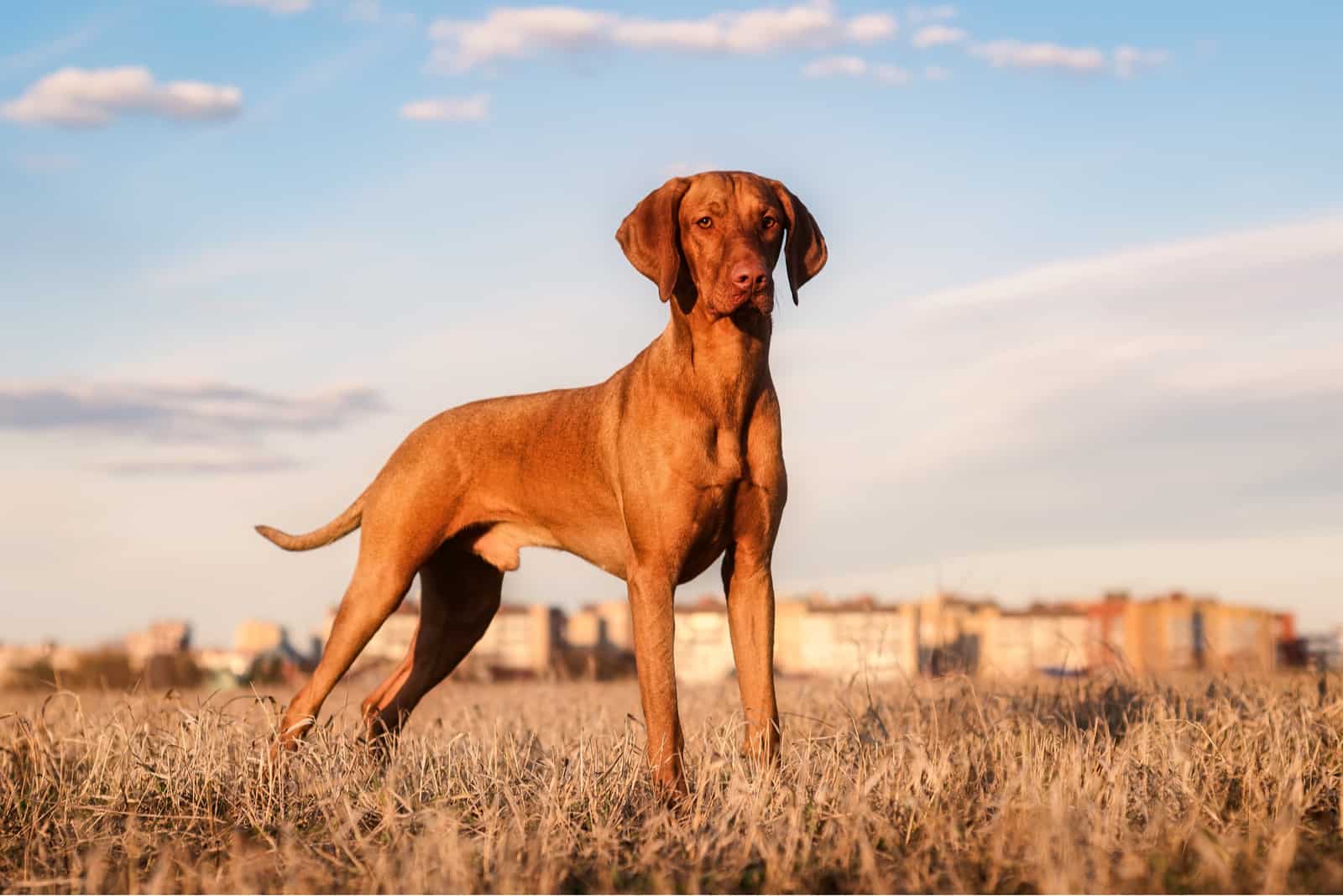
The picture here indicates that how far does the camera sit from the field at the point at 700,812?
14.8 ft

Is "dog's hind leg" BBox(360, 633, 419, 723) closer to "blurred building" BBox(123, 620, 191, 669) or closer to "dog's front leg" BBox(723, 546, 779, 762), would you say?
"dog's front leg" BBox(723, 546, 779, 762)

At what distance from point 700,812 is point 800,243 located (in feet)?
8.58

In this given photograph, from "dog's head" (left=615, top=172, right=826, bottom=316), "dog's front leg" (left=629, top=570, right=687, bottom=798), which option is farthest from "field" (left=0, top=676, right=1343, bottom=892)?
"dog's head" (left=615, top=172, right=826, bottom=316)

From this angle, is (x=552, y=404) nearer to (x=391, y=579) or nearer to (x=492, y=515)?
(x=492, y=515)

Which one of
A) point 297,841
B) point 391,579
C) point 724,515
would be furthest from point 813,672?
point 297,841

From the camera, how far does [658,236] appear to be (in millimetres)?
6230

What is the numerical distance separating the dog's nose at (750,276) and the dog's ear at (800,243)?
61 cm

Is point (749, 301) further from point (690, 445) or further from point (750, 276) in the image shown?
point (690, 445)

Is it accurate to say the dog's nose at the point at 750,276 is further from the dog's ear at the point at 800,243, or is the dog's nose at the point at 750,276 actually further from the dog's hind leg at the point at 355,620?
the dog's hind leg at the point at 355,620

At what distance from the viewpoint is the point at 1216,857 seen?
13.6ft

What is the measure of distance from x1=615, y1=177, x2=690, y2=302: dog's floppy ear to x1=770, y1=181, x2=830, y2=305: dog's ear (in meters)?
0.46

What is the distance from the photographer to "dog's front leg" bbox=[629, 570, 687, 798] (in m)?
6.07

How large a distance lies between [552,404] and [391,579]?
131 centimetres

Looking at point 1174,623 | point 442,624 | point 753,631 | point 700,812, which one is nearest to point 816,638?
point 1174,623
